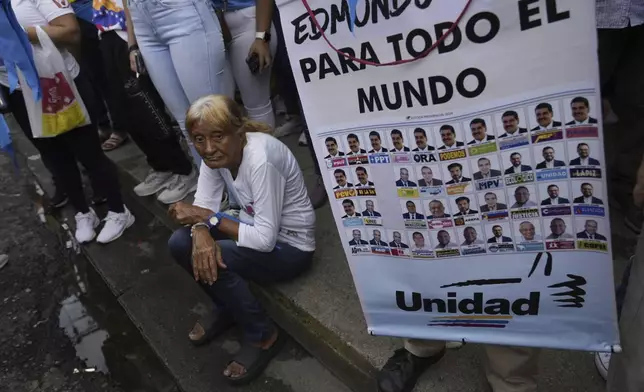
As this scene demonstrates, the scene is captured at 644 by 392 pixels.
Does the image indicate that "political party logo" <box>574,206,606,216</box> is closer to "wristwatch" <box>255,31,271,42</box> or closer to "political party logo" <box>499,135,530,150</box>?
"political party logo" <box>499,135,530,150</box>

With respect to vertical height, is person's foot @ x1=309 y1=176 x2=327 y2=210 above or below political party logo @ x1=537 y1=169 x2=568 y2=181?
below

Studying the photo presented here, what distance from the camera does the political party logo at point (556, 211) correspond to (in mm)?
1316

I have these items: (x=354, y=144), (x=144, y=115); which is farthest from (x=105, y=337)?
(x=354, y=144)

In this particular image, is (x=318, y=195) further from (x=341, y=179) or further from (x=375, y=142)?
(x=375, y=142)

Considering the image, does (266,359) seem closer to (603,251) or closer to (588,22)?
(603,251)

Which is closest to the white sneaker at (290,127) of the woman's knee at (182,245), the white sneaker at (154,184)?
the white sneaker at (154,184)

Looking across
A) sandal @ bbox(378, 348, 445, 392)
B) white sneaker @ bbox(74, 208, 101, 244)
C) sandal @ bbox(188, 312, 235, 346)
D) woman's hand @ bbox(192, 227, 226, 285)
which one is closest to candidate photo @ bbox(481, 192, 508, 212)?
sandal @ bbox(378, 348, 445, 392)

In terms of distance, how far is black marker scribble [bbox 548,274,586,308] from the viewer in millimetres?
1368

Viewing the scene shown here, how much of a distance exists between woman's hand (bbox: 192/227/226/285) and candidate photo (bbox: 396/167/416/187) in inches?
40.3

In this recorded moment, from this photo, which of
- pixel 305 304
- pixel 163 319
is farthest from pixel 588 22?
pixel 163 319

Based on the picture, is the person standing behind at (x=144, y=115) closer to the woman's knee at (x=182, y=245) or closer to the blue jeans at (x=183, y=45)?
the blue jeans at (x=183, y=45)

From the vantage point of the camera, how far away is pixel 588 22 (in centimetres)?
113

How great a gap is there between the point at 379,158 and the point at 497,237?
0.38 meters

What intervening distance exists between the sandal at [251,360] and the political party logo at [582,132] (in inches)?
66.6
